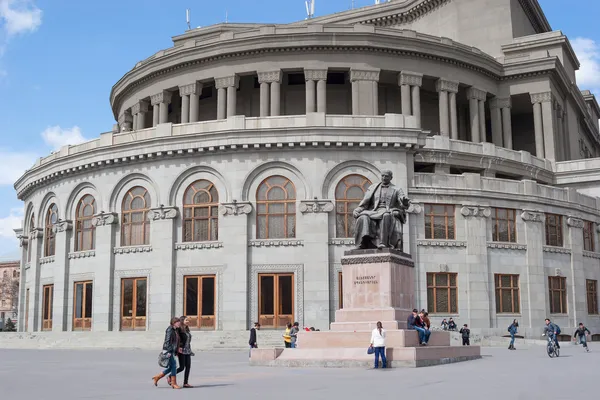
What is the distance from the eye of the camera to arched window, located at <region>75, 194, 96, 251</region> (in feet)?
148

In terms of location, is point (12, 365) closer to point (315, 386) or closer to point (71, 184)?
point (315, 386)

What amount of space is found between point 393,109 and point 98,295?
2717cm

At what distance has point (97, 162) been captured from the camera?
1737 inches

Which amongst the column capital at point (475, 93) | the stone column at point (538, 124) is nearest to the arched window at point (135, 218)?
the column capital at point (475, 93)

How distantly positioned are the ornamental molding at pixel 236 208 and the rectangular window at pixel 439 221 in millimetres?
9639

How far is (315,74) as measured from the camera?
55031 millimetres

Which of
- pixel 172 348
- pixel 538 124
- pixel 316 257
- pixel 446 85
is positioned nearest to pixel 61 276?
pixel 316 257

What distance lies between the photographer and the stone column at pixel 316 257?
39250 millimetres

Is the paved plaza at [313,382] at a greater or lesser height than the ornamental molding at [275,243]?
lesser

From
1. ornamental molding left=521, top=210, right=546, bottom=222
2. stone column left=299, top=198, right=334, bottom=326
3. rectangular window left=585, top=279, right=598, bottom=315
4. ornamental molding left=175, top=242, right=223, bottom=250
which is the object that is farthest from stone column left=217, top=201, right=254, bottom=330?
rectangular window left=585, top=279, right=598, bottom=315

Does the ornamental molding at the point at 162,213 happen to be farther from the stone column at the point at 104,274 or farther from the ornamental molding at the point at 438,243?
the ornamental molding at the point at 438,243

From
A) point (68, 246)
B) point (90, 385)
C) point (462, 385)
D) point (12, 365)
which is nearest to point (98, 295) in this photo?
point (68, 246)

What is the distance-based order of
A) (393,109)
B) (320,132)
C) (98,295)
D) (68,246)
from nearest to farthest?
(320,132), (98,295), (68,246), (393,109)

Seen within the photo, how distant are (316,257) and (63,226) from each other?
16.5m
